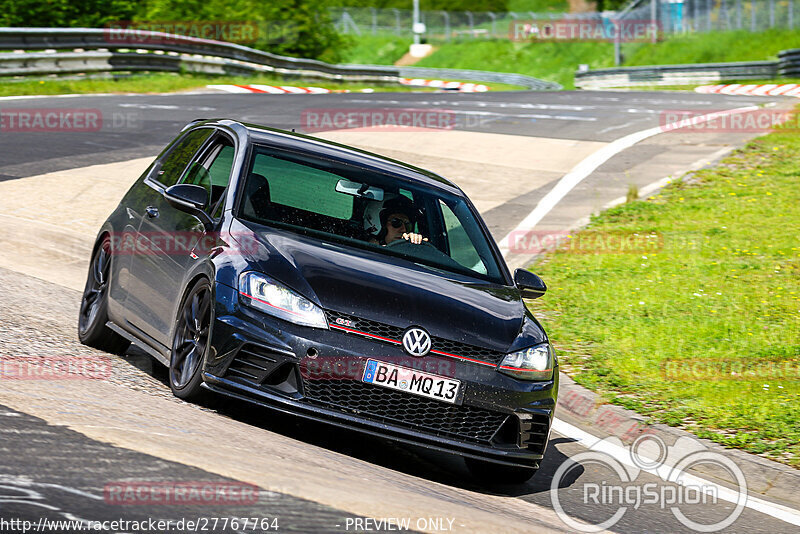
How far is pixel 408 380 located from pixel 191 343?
4.20 feet

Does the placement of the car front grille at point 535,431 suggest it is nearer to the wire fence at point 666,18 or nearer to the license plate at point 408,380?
the license plate at point 408,380

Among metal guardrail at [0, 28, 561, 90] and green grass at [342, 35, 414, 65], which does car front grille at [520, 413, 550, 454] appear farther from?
green grass at [342, 35, 414, 65]

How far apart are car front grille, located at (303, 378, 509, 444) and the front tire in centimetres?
65

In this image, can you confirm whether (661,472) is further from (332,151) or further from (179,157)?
(179,157)

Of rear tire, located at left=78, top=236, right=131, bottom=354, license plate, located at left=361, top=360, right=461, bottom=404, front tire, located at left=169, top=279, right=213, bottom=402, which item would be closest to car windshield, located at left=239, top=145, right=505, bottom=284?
front tire, located at left=169, top=279, right=213, bottom=402

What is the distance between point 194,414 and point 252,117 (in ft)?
51.3

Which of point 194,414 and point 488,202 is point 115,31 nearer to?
point 488,202

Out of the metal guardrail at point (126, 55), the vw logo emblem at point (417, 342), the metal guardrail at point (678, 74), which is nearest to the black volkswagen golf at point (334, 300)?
the vw logo emblem at point (417, 342)

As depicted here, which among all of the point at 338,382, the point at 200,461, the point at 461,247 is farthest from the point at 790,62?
the point at 200,461

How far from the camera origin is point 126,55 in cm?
2864

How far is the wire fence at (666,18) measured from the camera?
5216 cm

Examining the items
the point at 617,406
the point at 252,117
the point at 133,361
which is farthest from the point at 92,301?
the point at 252,117

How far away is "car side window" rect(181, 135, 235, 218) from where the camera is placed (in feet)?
23.1

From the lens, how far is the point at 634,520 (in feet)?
19.5
